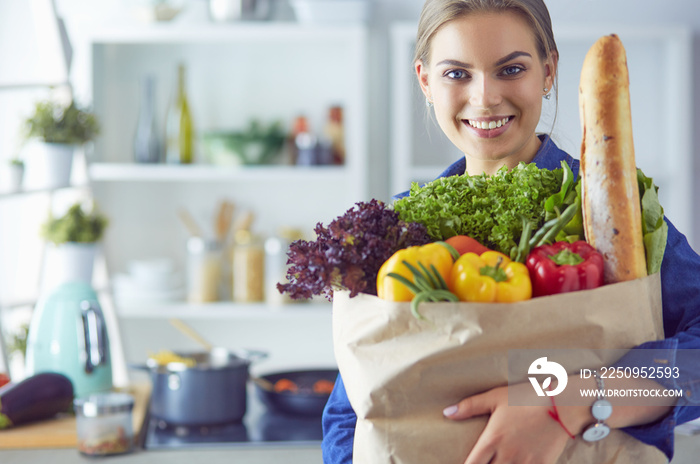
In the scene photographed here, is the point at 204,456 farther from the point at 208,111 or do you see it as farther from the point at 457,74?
the point at 208,111

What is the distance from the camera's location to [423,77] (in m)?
1.05

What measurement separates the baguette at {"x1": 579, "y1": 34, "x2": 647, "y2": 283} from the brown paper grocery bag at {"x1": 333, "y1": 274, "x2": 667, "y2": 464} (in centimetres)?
3

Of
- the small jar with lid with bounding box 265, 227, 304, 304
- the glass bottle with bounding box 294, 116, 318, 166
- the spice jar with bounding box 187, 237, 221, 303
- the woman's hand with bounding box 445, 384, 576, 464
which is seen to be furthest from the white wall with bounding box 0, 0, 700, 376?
the woman's hand with bounding box 445, 384, 576, 464

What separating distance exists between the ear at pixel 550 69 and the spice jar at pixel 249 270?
1835 millimetres

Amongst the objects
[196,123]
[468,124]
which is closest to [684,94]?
[196,123]

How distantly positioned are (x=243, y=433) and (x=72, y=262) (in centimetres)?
80

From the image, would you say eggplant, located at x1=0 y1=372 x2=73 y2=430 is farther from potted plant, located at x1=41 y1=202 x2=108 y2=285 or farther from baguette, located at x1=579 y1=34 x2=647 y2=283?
baguette, located at x1=579 y1=34 x2=647 y2=283

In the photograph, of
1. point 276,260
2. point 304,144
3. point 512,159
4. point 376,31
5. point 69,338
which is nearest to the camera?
point 512,159

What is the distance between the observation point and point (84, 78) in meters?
2.82

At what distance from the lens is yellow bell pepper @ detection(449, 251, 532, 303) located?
2.16 ft

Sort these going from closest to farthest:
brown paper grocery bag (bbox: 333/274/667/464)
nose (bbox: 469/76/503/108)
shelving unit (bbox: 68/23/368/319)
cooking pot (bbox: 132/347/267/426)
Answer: brown paper grocery bag (bbox: 333/274/667/464), nose (bbox: 469/76/503/108), cooking pot (bbox: 132/347/267/426), shelving unit (bbox: 68/23/368/319)

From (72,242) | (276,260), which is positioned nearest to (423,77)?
(72,242)

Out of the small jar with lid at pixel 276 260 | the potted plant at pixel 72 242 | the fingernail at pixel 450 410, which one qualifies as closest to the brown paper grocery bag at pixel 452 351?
Result: the fingernail at pixel 450 410

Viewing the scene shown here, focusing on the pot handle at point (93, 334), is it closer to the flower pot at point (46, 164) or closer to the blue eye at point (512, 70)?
the flower pot at point (46, 164)
